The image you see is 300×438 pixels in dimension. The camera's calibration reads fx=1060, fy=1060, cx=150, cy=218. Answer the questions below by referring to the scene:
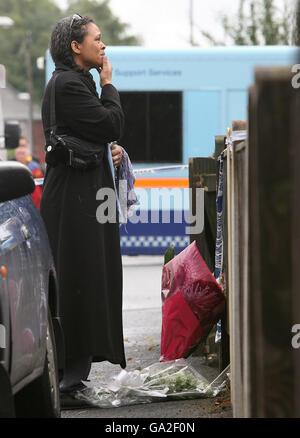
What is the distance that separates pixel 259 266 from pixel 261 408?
0.42m

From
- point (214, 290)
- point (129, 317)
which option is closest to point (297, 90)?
point (214, 290)

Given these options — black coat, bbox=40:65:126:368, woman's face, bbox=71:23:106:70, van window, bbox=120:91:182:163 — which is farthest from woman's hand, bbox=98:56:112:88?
van window, bbox=120:91:182:163

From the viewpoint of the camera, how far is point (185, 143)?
1605 centimetres

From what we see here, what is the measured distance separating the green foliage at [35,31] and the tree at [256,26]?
196ft

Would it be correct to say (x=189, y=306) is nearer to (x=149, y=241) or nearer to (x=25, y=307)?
(x=25, y=307)

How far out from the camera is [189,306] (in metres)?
5.95

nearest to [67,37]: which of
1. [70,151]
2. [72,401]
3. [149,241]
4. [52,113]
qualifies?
[52,113]

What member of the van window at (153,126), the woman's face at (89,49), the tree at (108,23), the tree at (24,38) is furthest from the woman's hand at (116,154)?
the tree at (108,23)

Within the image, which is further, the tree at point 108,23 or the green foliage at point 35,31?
the tree at point 108,23

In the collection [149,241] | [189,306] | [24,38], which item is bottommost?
[149,241]

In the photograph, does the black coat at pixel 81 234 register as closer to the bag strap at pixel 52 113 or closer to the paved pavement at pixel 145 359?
the bag strap at pixel 52 113

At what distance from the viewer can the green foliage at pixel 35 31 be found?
93.2 metres

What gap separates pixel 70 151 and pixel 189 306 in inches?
43.0

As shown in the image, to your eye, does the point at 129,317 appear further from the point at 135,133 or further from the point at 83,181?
the point at 135,133
